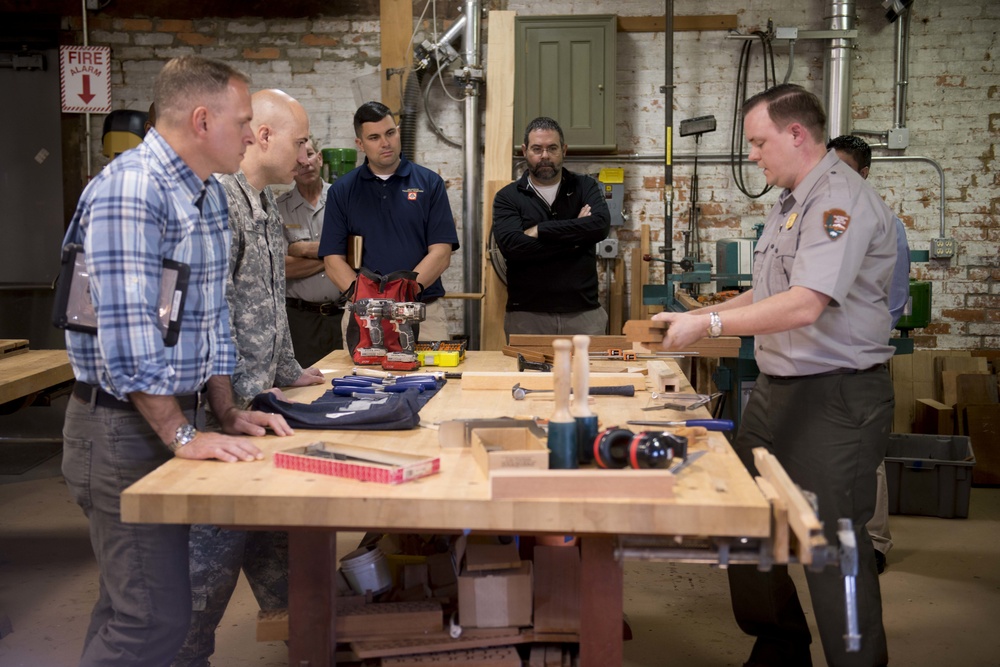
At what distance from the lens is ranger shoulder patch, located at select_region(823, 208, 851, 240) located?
2387 millimetres

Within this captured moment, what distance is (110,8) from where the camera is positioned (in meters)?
6.17

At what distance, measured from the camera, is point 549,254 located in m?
4.53

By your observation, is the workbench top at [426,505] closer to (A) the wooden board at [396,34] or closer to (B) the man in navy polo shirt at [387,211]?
(B) the man in navy polo shirt at [387,211]

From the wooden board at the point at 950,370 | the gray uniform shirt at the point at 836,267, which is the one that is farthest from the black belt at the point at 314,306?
the wooden board at the point at 950,370

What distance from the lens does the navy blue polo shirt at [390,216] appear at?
414cm

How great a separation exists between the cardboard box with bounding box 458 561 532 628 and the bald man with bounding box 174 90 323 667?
0.61m

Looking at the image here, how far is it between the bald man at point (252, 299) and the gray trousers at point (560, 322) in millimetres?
2001

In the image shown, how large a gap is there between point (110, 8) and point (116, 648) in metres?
5.32

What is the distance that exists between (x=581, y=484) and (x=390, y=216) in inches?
106

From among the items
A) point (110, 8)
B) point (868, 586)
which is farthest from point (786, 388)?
point (110, 8)

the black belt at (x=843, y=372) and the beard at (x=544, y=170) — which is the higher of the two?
the beard at (x=544, y=170)

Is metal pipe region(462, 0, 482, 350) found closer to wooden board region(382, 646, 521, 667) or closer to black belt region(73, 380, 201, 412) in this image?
wooden board region(382, 646, 521, 667)

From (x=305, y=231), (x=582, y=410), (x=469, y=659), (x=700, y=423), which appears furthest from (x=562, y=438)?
(x=305, y=231)

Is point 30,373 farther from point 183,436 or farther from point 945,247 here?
point 945,247
